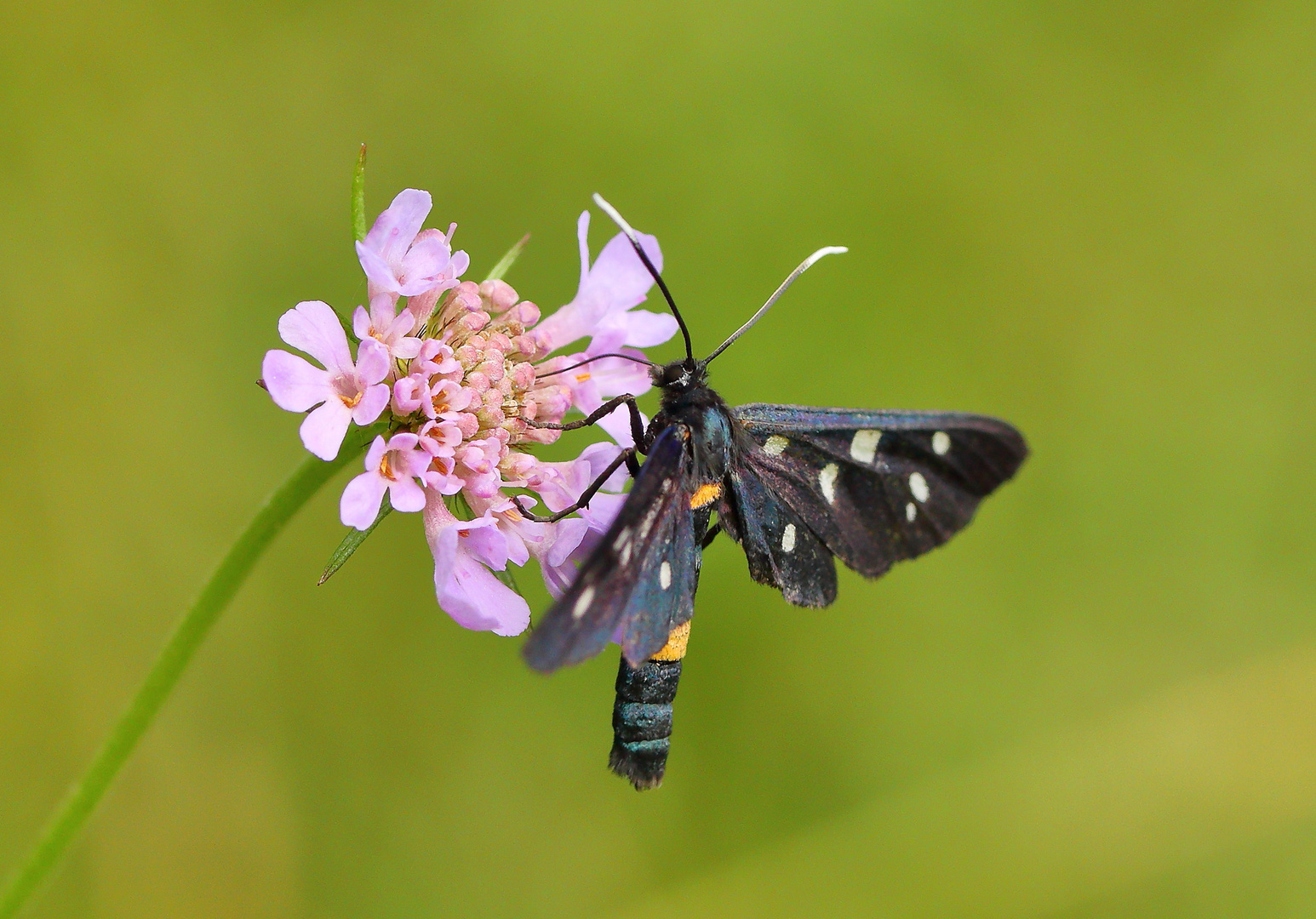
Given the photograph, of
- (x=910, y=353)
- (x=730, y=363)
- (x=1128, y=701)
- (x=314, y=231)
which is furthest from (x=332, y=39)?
(x=1128, y=701)

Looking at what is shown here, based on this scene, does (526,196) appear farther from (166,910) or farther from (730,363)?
(166,910)

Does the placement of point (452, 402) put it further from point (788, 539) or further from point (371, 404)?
point (788, 539)

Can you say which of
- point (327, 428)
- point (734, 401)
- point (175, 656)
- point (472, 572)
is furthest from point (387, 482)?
point (734, 401)

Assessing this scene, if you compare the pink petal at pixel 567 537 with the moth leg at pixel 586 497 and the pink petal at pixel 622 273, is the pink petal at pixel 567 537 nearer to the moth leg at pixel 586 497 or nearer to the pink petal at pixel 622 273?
the moth leg at pixel 586 497

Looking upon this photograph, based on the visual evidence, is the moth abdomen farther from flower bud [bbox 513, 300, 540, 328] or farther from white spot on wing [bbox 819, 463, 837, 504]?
flower bud [bbox 513, 300, 540, 328]

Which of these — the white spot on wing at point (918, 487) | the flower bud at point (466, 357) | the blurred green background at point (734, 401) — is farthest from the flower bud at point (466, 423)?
the blurred green background at point (734, 401)
